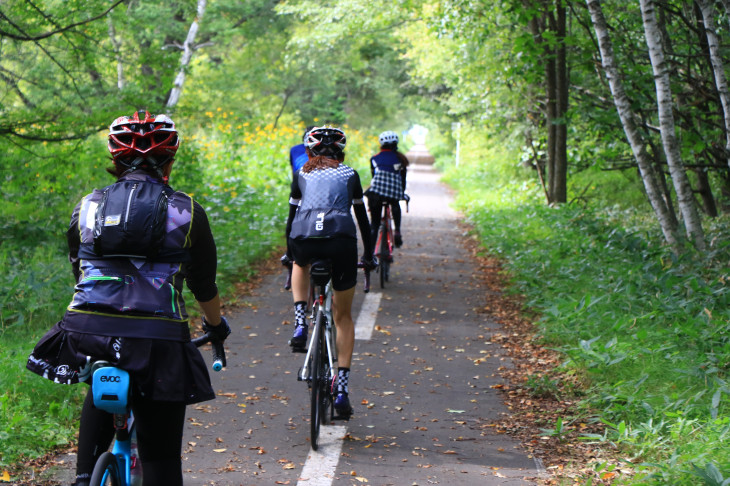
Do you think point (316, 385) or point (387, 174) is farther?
point (387, 174)

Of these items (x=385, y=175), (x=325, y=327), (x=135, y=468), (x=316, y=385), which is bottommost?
(x=316, y=385)

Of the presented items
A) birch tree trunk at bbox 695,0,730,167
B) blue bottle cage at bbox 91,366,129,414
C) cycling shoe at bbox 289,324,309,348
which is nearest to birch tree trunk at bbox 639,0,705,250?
birch tree trunk at bbox 695,0,730,167

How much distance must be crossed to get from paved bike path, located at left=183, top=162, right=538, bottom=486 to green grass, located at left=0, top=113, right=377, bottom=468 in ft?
3.24

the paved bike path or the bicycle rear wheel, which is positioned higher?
the bicycle rear wheel

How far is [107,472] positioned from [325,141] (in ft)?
11.2

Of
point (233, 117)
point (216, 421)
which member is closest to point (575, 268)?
point (216, 421)

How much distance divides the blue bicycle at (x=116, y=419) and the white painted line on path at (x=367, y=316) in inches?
217

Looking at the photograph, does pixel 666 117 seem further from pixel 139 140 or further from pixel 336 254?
pixel 139 140

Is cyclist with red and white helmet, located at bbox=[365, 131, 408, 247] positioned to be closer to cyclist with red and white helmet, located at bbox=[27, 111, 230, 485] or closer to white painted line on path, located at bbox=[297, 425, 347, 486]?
white painted line on path, located at bbox=[297, 425, 347, 486]

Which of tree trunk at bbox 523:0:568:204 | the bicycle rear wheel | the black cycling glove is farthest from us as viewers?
tree trunk at bbox 523:0:568:204

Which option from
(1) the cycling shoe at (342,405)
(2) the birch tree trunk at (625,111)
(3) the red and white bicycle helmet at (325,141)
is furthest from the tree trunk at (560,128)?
(1) the cycling shoe at (342,405)

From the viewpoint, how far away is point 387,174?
11.0m

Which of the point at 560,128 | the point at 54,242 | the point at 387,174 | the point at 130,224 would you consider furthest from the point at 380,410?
the point at 560,128

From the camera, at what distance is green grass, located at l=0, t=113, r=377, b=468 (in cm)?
541
